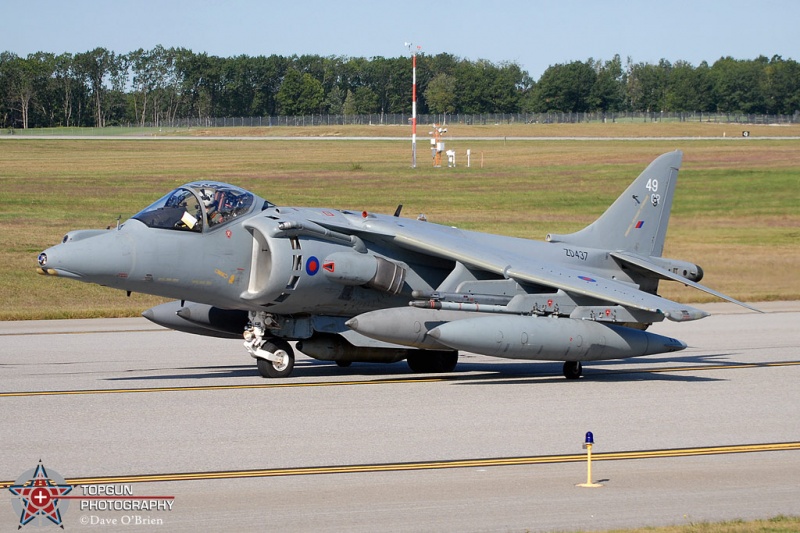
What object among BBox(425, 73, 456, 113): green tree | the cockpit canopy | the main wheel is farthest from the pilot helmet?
BBox(425, 73, 456, 113): green tree

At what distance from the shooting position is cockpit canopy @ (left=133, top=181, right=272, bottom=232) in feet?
46.6

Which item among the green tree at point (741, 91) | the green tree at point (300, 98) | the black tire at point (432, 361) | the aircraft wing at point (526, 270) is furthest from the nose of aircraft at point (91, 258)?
the green tree at point (741, 91)

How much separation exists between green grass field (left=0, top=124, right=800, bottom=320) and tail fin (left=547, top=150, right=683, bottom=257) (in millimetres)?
9257

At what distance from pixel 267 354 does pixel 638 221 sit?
265 inches

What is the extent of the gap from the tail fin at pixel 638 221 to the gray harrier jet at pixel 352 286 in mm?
961

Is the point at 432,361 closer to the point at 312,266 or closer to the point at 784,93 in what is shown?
the point at 312,266

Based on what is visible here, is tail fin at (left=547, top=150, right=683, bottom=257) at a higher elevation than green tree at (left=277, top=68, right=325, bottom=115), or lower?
lower

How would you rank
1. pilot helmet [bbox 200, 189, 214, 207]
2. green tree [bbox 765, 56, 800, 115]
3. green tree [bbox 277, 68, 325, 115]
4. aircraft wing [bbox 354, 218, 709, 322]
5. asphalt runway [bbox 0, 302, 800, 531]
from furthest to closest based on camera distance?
green tree [bbox 277, 68, 325, 115] → green tree [bbox 765, 56, 800, 115] → aircraft wing [bbox 354, 218, 709, 322] → pilot helmet [bbox 200, 189, 214, 207] → asphalt runway [bbox 0, 302, 800, 531]

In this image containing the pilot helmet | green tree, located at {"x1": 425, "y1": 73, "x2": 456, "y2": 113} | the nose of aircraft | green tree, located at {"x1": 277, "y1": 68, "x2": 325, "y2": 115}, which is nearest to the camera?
the nose of aircraft

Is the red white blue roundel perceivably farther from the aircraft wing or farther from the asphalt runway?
the asphalt runway

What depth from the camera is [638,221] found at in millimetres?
18000

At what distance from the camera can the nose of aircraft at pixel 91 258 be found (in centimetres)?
1313

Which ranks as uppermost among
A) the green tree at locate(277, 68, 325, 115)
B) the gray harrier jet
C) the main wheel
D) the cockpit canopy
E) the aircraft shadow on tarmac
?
the green tree at locate(277, 68, 325, 115)

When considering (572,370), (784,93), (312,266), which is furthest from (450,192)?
(784,93)
